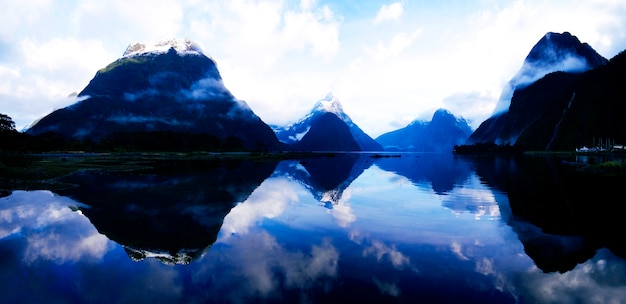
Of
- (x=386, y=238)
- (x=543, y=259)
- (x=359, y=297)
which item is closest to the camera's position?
(x=359, y=297)

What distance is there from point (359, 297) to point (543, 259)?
1098 cm

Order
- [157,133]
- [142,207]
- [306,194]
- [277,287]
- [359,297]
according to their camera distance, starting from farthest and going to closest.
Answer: [157,133], [306,194], [142,207], [277,287], [359,297]

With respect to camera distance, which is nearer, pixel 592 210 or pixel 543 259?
pixel 543 259

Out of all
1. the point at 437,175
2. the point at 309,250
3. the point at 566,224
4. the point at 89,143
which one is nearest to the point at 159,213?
the point at 309,250

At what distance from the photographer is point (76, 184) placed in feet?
140

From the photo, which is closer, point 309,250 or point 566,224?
point 309,250

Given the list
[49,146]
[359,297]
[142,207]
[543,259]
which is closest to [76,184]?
[142,207]

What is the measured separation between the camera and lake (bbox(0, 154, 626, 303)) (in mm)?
13164

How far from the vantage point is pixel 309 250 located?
724 inches

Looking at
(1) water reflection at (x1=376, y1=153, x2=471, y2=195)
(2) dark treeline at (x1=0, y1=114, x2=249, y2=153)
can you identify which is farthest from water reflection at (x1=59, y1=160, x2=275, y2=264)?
(2) dark treeline at (x1=0, y1=114, x2=249, y2=153)

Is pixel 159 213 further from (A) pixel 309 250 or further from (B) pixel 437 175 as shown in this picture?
(B) pixel 437 175

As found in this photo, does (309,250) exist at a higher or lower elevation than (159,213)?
lower

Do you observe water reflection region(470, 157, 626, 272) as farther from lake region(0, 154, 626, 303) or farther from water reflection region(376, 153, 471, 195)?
water reflection region(376, 153, 471, 195)

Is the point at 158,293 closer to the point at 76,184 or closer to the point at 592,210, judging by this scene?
the point at 592,210
